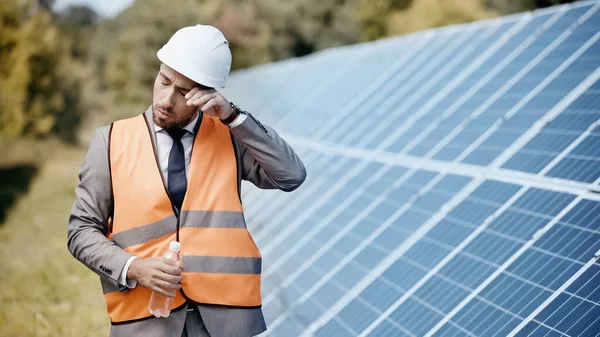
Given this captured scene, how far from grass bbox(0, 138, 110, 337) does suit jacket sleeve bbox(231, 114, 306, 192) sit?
5.24 m

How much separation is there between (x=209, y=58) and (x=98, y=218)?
0.84 meters

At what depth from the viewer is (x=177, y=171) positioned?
3562 millimetres

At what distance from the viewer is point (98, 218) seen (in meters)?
3.45

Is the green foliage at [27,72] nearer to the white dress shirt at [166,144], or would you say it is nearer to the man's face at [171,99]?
the white dress shirt at [166,144]

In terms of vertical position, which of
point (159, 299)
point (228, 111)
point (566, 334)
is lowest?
point (566, 334)

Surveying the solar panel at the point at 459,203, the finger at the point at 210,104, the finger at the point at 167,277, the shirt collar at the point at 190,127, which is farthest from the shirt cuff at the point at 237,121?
the solar panel at the point at 459,203

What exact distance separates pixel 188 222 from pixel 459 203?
2.99 m

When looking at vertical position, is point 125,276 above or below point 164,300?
above

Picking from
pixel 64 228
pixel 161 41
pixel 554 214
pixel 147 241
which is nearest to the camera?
pixel 147 241

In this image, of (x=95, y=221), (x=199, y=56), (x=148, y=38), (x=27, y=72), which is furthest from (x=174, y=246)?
(x=148, y=38)

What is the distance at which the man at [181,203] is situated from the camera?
3.37m

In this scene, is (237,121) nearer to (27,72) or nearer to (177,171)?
(177,171)

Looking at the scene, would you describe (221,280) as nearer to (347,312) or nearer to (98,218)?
(98,218)

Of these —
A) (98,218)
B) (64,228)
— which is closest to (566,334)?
(98,218)
